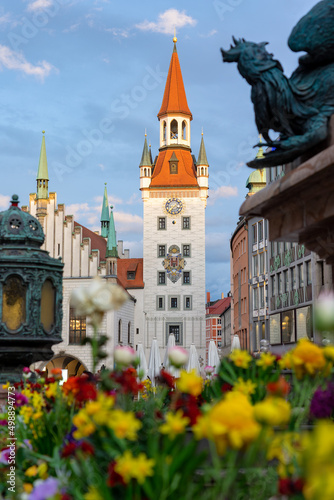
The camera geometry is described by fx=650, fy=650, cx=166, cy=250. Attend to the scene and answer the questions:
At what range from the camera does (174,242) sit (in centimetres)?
6531

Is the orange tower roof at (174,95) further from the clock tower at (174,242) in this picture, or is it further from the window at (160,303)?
the window at (160,303)

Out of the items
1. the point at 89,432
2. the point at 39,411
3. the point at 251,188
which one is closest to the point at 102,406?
the point at 89,432

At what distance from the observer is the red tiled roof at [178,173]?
66812 millimetres

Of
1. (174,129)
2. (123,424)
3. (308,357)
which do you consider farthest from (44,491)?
(174,129)

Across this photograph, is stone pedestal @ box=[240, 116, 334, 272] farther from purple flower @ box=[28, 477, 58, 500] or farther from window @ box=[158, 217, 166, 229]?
window @ box=[158, 217, 166, 229]

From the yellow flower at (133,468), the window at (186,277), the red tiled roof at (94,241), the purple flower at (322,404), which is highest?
the red tiled roof at (94,241)

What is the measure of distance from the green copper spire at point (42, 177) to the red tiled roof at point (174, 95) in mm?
16266

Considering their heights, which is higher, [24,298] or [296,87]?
[296,87]

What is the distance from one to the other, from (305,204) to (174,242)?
198 ft

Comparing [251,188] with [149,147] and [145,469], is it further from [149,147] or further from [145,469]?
[145,469]

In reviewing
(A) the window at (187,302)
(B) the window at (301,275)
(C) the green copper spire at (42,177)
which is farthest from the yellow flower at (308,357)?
(A) the window at (187,302)

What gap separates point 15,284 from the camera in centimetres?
820

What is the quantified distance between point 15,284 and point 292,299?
2961 cm

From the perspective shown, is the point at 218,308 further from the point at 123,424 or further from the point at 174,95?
the point at 123,424
